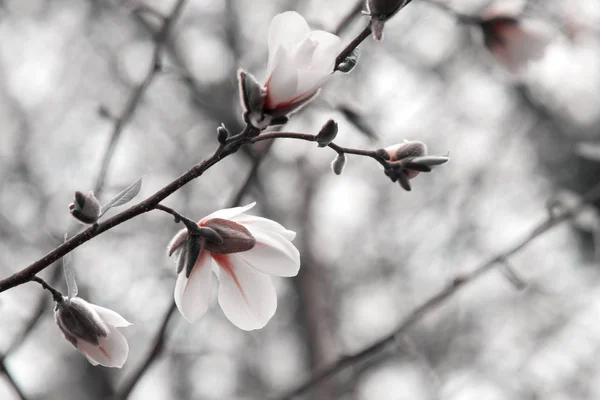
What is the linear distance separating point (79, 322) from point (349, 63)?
0.27 meters

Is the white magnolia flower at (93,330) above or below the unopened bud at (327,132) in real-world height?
below

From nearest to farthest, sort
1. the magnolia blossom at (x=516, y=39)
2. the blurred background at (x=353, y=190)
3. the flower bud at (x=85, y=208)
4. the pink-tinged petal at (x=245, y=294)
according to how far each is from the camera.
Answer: the flower bud at (x=85, y=208) → the pink-tinged petal at (x=245, y=294) → the magnolia blossom at (x=516, y=39) → the blurred background at (x=353, y=190)

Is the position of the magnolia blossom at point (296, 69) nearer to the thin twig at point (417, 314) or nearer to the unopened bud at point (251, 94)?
the unopened bud at point (251, 94)

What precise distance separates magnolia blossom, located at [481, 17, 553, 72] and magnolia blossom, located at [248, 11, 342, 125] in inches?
19.1

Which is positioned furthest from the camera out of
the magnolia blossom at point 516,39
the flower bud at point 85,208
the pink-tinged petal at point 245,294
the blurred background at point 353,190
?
the blurred background at point 353,190

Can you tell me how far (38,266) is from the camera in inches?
15.3

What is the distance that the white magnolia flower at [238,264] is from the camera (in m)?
0.45

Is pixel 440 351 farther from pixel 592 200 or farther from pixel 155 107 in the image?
pixel 592 200

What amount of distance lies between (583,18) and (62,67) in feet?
9.75

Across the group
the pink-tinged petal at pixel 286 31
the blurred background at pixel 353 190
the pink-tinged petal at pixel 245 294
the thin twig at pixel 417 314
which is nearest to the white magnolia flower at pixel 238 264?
the pink-tinged petal at pixel 245 294

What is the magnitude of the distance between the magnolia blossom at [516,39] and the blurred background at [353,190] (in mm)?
1789

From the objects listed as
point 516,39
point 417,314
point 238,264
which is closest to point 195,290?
point 238,264

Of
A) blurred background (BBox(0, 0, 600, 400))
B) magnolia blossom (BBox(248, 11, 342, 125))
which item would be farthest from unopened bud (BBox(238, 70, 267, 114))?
blurred background (BBox(0, 0, 600, 400))

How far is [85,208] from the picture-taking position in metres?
0.37
